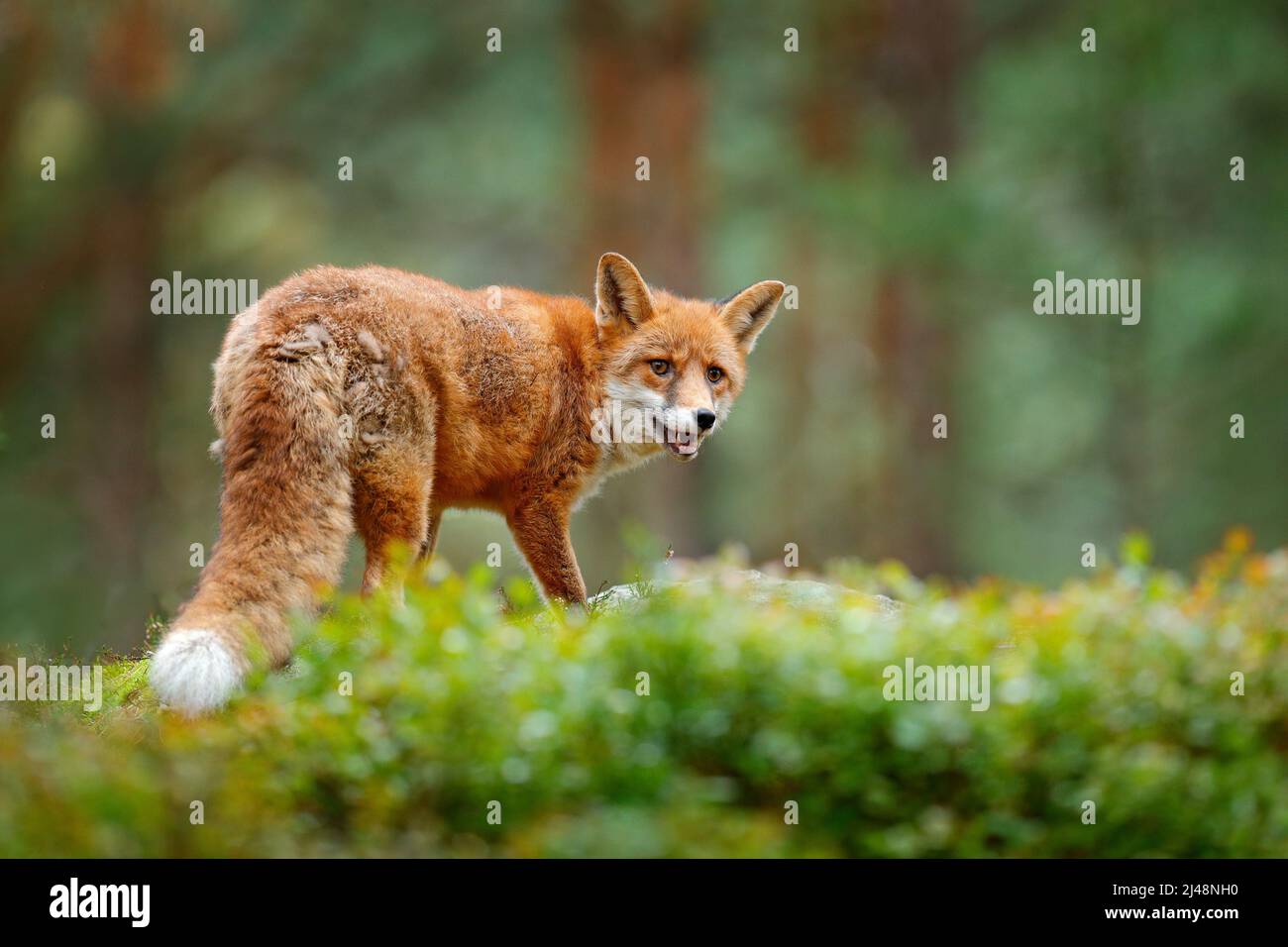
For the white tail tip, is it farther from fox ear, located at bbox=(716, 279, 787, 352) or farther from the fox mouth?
fox ear, located at bbox=(716, 279, 787, 352)

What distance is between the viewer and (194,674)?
17.1 feet

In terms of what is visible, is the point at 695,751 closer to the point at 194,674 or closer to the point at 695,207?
the point at 194,674

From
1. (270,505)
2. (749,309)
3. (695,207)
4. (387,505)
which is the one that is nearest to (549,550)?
(387,505)

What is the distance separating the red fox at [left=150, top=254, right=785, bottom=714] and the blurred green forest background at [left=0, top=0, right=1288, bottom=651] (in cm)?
733

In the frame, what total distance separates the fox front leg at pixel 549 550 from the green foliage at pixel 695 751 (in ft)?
7.27

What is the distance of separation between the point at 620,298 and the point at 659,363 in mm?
536

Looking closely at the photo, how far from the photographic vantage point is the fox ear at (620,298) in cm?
820

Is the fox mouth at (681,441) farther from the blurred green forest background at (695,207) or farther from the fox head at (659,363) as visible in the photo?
the blurred green forest background at (695,207)

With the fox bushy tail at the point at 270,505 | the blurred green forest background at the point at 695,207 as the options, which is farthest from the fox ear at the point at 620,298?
the blurred green forest background at the point at 695,207

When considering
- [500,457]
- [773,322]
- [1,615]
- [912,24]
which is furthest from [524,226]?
[500,457]

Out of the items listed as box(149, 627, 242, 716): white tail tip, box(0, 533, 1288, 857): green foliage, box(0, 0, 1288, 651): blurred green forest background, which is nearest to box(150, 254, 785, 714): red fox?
box(149, 627, 242, 716): white tail tip

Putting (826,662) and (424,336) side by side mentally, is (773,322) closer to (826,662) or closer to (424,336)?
(424,336)

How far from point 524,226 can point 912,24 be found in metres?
8.19

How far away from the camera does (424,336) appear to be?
22.8ft
